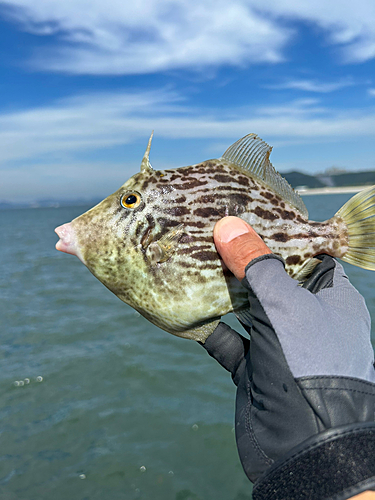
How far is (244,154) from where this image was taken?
8.14 ft

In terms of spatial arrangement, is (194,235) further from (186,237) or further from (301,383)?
(301,383)

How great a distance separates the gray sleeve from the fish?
0.37 meters

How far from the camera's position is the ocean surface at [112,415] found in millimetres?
6598

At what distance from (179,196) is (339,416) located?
4.61 ft

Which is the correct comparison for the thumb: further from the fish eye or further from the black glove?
the fish eye

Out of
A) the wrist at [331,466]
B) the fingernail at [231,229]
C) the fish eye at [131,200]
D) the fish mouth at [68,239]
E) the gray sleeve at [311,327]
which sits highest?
the fish eye at [131,200]

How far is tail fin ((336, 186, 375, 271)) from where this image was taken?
2.35m

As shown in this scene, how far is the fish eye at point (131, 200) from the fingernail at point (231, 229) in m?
0.53

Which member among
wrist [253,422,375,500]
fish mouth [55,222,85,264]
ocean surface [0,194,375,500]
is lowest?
ocean surface [0,194,375,500]

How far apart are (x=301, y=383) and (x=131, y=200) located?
1.38 m

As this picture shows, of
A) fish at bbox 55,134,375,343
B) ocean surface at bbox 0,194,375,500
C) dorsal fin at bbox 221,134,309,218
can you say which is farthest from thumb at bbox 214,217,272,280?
ocean surface at bbox 0,194,375,500

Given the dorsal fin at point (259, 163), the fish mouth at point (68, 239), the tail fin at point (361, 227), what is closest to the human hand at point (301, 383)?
the tail fin at point (361, 227)

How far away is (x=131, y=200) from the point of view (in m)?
2.36

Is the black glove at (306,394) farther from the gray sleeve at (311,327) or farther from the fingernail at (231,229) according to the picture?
the fingernail at (231,229)
